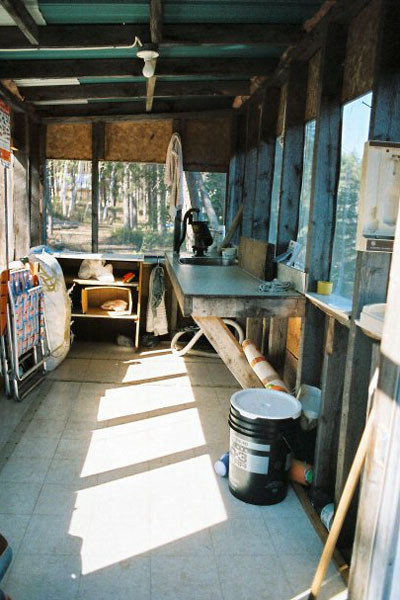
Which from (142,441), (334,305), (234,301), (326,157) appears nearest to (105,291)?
(142,441)

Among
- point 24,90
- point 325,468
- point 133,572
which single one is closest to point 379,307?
point 325,468

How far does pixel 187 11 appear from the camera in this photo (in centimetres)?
368

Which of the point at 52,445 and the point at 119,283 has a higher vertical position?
the point at 119,283

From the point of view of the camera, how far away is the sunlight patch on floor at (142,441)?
3.93 m

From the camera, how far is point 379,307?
8.22 ft

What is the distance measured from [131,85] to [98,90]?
1.19 feet

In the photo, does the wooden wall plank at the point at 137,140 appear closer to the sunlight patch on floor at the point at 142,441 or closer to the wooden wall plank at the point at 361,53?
the sunlight patch on floor at the point at 142,441

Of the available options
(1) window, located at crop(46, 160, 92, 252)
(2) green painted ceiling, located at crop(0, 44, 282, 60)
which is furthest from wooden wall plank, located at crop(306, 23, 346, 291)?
(1) window, located at crop(46, 160, 92, 252)

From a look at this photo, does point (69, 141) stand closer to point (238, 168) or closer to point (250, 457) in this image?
point (238, 168)

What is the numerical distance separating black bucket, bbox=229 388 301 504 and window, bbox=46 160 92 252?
4470mm

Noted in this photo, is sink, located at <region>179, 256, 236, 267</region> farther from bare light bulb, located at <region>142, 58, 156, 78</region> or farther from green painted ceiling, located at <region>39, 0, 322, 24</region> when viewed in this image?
green painted ceiling, located at <region>39, 0, 322, 24</region>

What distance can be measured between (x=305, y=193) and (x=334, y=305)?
1.55 meters

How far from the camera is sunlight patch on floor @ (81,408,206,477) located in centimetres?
393

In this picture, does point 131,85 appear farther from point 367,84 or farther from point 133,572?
point 133,572
